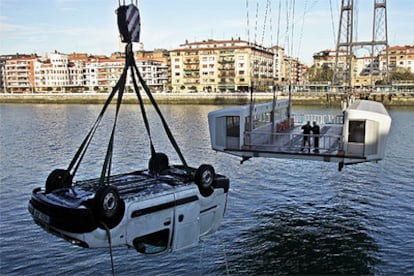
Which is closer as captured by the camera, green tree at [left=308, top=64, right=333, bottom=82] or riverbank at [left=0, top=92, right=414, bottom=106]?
riverbank at [left=0, top=92, right=414, bottom=106]

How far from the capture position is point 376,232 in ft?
57.0

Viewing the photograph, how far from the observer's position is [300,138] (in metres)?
19.8

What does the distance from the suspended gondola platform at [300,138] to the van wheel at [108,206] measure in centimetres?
781

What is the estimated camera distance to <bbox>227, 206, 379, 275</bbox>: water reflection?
1426 centimetres

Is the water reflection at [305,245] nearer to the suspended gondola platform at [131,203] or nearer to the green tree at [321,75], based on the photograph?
the suspended gondola platform at [131,203]

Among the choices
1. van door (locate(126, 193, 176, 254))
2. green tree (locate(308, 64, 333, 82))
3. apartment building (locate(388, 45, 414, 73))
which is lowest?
van door (locate(126, 193, 176, 254))

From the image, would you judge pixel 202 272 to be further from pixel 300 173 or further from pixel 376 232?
pixel 300 173

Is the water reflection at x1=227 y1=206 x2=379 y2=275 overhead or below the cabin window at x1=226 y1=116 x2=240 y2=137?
below

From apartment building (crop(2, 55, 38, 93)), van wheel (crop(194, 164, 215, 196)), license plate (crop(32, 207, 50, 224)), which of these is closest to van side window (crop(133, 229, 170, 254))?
van wheel (crop(194, 164, 215, 196))

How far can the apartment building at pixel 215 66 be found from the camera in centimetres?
12200

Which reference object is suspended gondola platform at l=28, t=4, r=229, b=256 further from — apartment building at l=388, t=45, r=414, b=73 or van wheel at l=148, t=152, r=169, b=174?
apartment building at l=388, t=45, r=414, b=73

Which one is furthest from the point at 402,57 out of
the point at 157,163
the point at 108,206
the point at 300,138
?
the point at 108,206

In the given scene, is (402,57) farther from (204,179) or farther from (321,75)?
(204,179)

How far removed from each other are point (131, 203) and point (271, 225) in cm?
878
